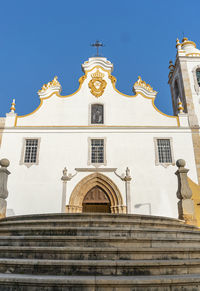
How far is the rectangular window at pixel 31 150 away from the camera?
43.4ft

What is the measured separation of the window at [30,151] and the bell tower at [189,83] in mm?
8374

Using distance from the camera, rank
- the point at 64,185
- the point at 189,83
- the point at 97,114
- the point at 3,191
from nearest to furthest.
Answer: the point at 3,191 → the point at 64,185 → the point at 97,114 → the point at 189,83

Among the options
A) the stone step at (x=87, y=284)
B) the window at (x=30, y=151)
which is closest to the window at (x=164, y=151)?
the window at (x=30, y=151)

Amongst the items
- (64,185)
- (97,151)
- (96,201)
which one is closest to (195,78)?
(97,151)

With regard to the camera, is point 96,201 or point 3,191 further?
point 96,201

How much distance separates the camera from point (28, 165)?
12938mm

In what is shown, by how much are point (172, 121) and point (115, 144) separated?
358cm

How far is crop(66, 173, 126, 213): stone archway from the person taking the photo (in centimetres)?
1209

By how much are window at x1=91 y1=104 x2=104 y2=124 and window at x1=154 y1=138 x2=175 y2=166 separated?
3265mm

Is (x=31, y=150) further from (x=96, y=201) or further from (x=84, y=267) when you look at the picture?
(x=84, y=267)

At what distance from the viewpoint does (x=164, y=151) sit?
1336 cm

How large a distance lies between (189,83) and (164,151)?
17.4 feet

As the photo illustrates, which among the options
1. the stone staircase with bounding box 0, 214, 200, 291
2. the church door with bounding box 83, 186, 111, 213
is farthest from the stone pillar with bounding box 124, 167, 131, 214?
the stone staircase with bounding box 0, 214, 200, 291

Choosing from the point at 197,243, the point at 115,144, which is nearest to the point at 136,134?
the point at 115,144
